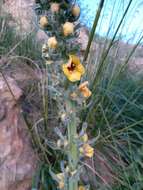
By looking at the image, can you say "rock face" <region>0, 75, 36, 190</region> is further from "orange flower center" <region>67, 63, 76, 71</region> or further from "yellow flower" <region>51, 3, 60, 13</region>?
"yellow flower" <region>51, 3, 60, 13</region>

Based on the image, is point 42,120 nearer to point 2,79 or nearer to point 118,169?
point 2,79

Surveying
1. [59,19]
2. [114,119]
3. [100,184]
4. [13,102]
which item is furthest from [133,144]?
[59,19]

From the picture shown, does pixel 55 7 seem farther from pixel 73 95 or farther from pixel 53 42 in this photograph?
pixel 73 95

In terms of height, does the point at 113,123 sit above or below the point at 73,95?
below

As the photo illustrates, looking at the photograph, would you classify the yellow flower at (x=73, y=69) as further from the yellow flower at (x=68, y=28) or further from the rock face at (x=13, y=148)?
the rock face at (x=13, y=148)

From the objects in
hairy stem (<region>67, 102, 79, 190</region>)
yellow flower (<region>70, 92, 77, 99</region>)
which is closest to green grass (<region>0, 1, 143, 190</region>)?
hairy stem (<region>67, 102, 79, 190</region>)

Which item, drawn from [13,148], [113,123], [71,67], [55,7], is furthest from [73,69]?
[113,123]
